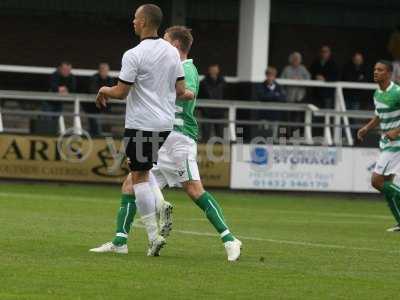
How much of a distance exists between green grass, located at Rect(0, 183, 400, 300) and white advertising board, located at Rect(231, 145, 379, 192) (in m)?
4.71

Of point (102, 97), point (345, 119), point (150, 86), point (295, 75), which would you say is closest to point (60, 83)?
point (295, 75)

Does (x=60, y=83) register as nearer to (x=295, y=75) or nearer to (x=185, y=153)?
(x=295, y=75)

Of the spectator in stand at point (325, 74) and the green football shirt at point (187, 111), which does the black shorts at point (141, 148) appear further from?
the spectator in stand at point (325, 74)

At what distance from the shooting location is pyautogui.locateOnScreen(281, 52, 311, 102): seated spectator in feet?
94.3

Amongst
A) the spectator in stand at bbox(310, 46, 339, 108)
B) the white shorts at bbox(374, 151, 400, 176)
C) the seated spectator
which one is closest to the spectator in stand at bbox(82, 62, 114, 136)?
the seated spectator

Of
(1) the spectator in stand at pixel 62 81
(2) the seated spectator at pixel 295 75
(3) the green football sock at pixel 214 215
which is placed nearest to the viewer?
(3) the green football sock at pixel 214 215

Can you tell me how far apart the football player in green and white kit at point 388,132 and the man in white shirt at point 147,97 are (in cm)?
610

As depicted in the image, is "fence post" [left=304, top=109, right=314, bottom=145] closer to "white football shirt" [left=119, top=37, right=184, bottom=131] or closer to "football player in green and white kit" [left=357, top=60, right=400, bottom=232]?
"football player in green and white kit" [left=357, top=60, right=400, bottom=232]

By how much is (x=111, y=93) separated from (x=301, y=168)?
47.5ft

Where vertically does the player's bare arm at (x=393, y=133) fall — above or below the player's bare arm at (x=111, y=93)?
below

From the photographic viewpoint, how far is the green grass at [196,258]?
363 inches

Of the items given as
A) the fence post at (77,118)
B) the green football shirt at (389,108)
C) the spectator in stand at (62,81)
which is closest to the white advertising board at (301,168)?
the fence post at (77,118)

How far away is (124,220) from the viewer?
11.6 m

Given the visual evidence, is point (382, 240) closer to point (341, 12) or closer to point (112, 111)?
point (112, 111)
